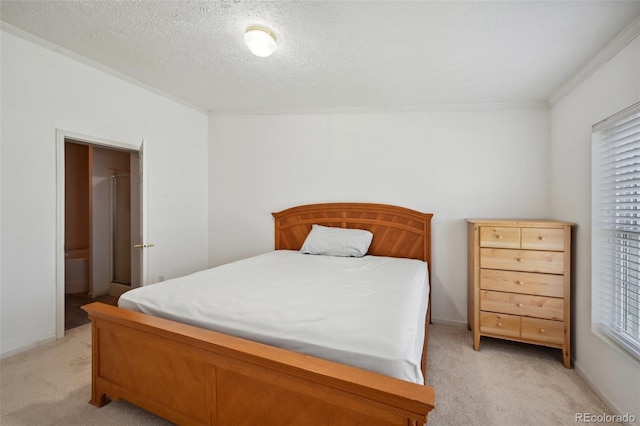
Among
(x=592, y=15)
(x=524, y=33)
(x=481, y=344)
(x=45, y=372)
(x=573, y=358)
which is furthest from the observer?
(x=481, y=344)

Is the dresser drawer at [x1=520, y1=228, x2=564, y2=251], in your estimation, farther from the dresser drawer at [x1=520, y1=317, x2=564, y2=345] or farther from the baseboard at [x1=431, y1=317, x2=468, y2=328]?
the baseboard at [x1=431, y1=317, x2=468, y2=328]

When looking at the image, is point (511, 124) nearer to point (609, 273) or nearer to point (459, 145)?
point (459, 145)

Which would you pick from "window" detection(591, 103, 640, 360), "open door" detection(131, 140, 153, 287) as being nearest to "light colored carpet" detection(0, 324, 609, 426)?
"window" detection(591, 103, 640, 360)

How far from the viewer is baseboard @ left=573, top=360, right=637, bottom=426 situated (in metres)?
1.62

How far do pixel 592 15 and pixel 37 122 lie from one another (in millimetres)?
3900

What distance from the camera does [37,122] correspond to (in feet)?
7.16

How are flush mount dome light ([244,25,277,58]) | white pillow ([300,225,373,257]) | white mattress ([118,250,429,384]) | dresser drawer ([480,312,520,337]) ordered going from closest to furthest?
white mattress ([118,250,429,384]) → flush mount dome light ([244,25,277,58]) → dresser drawer ([480,312,520,337]) → white pillow ([300,225,373,257])

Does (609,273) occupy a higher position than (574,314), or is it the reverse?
(609,273)

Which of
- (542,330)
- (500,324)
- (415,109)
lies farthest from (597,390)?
(415,109)

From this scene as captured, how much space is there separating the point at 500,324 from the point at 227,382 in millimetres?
2216

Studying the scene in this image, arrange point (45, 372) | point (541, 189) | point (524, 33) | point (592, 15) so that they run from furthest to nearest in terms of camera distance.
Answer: point (541, 189) < point (45, 372) < point (524, 33) < point (592, 15)

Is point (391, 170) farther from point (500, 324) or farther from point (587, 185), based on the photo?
point (500, 324)

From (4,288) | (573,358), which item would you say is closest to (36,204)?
(4,288)

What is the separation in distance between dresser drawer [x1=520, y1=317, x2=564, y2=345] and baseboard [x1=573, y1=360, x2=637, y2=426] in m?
0.18
